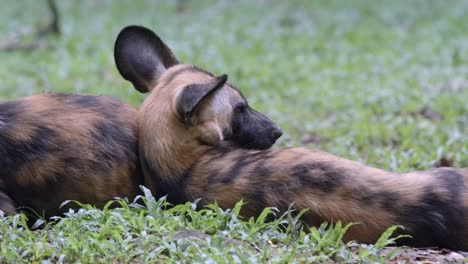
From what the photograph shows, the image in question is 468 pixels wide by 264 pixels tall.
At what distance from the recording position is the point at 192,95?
440 centimetres

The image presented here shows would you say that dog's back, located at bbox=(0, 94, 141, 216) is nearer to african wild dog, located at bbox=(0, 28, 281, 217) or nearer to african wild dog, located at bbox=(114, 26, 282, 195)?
african wild dog, located at bbox=(0, 28, 281, 217)

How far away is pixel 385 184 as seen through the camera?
411 cm

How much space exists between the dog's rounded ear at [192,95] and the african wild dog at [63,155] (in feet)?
1.36

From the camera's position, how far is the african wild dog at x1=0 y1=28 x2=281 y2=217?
14.7 feet

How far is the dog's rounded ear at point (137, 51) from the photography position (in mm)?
5359

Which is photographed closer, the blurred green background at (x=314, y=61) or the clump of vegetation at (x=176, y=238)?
the clump of vegetation at (x=176, y=238)

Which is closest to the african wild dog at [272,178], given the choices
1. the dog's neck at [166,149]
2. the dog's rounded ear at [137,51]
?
the dog's neck at [166,149]

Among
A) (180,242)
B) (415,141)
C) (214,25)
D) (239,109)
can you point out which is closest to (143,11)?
(214,25)

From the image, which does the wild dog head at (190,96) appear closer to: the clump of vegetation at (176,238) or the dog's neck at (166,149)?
the dog's neck at (166,149)

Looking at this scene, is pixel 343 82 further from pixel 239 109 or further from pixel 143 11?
pixel 143 11

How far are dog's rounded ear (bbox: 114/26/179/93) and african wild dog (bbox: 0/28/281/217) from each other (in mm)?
618

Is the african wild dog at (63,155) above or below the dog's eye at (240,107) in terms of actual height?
below

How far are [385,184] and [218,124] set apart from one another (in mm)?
1051

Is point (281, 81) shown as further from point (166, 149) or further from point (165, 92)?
point (166, 149)
